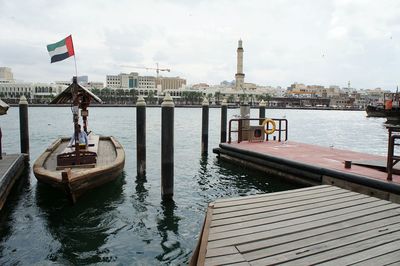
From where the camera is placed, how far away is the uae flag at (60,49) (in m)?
12.1

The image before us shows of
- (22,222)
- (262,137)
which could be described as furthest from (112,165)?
(262,137)

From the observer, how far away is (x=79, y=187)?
10.3 metres

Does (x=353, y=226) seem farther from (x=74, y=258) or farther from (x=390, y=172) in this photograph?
(x=74, y=258)

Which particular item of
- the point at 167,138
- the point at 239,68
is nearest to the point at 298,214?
the point at 167,138

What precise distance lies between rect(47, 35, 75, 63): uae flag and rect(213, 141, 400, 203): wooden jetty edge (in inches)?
352

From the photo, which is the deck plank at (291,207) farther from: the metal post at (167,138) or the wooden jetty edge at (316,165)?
the metal post at (167,138)

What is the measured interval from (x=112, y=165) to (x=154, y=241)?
4.19m

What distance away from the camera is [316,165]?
1181 centimetres

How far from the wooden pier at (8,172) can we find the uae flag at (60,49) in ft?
14.2

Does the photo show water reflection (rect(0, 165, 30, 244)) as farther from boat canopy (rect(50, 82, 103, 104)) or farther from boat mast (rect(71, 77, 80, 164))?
boat canopy (rect(50, 82, 103, 104))

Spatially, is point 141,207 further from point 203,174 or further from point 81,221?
point 203,174

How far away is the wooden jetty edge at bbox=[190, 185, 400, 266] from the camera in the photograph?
4881mm

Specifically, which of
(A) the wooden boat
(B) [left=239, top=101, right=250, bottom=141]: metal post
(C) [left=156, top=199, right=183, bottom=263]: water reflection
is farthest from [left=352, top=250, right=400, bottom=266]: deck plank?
(B) [left=239, top=101, right=250, bottom=141]: metal post

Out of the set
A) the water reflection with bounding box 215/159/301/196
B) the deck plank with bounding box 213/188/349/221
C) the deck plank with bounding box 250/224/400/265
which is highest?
the deck plank with bounding box 213/188/349/221
